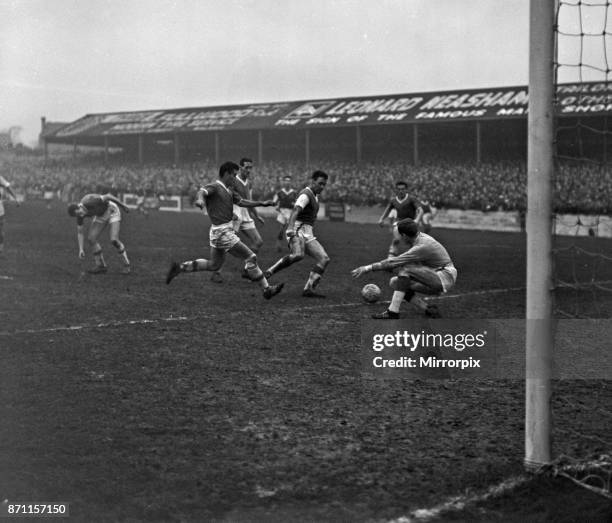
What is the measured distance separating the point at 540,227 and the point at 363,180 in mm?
38216

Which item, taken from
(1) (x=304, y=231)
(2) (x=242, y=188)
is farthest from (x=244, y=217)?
(1) (x=304, y=231)

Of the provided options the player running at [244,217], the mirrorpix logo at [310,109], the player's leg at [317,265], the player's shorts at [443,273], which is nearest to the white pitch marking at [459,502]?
the player's shorts at [443,273]

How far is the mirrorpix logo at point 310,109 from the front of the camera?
50.9 m

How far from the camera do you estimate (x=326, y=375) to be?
7594 mm

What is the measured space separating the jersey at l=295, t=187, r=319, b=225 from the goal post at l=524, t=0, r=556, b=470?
7.86 meters

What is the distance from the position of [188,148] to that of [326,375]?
2112 inches

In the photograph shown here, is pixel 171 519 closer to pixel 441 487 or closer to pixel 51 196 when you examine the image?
pixel 441 487

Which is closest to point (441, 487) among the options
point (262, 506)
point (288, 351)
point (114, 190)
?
point (262, 506)

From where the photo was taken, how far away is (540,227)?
493 cm

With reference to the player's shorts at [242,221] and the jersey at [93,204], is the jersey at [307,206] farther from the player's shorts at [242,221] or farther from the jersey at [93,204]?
the jersey at [93,204]

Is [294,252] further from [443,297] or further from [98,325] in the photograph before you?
[98,325]

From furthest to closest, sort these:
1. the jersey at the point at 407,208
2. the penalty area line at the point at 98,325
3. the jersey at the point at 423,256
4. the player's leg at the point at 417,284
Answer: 1. the jersey at the point at 407,208
2. the penalty area line at the point at 98,325
3. the player's leg at the point at 417,284
4. the jersey at the point at 423,256

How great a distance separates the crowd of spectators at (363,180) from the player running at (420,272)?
12.9m
